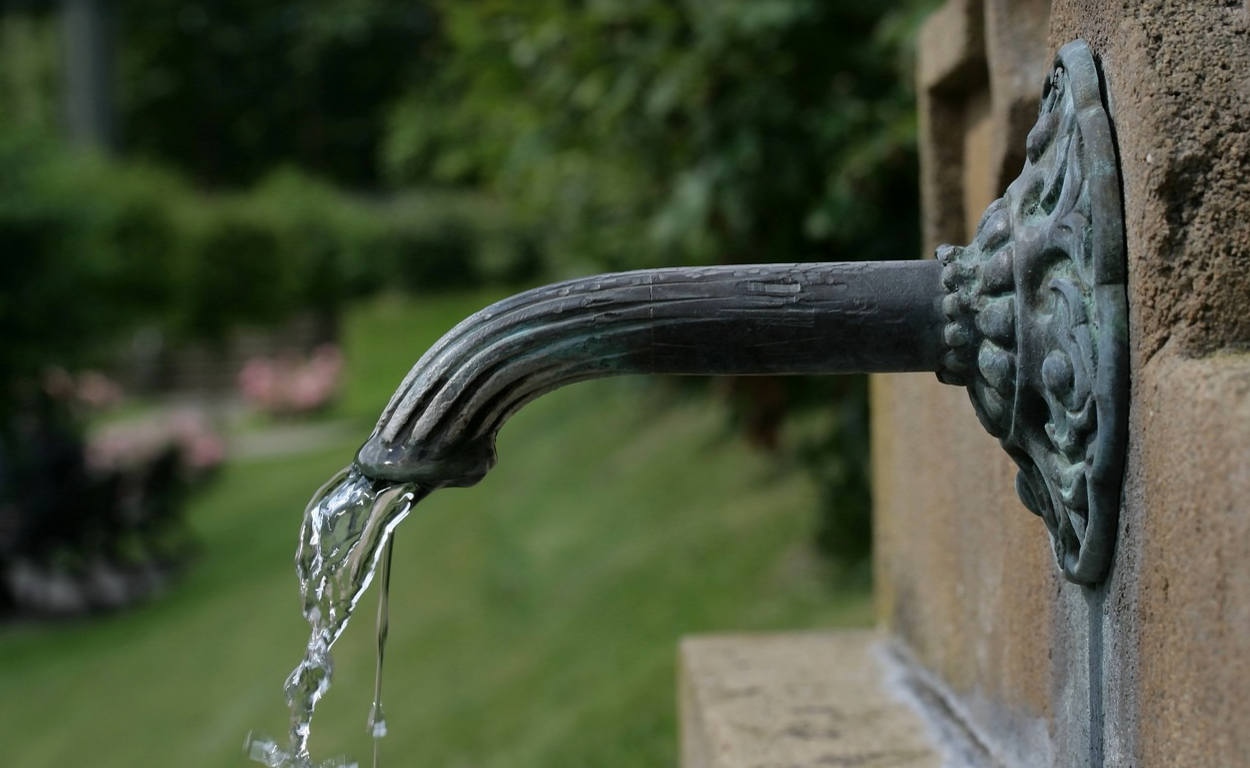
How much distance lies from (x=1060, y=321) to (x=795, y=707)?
3.40 ft

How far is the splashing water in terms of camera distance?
1.27 meters

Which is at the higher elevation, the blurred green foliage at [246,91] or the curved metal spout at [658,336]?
the blurred green foliage at [246,91]

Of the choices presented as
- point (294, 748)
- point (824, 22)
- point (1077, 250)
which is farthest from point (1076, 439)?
point (824, 22)

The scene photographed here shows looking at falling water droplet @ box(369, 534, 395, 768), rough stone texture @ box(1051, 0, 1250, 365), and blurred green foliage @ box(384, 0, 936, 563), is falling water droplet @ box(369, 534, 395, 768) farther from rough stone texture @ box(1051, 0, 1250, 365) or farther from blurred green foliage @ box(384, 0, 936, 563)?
blurred green foliage @ box(384, 0, 936, 563)

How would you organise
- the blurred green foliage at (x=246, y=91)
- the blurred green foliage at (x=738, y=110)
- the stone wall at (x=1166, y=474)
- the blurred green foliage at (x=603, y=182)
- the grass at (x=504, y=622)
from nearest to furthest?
the stone wall at (x=1166, y=474), the blurred green foliage at (x=738, y=110), the blurred green foliage at (x=603, y=182), the grass at (x=504, y=622), the blurred green foliage at (x=246, y=91)

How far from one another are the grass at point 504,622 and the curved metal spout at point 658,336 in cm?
282

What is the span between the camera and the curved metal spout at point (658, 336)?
45.4 inches

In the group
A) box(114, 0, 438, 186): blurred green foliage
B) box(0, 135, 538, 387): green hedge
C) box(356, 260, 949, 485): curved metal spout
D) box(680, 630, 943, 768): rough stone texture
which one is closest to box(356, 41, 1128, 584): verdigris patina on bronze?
box(356, 260, 949, 485): curved metal spout

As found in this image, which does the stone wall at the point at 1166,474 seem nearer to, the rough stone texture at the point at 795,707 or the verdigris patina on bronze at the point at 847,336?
the verdigris patina on bronze at the point at 847,336

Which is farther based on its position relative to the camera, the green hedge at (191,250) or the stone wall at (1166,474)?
the green hedge at (191,250)

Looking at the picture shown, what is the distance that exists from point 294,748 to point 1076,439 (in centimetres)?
102

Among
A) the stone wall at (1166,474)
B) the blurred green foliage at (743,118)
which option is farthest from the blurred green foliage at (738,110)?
the stone wall at (1166,474)

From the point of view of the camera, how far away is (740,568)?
211 inches

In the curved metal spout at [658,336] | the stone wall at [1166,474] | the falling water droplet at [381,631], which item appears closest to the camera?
the stone wall at [1166,474]
